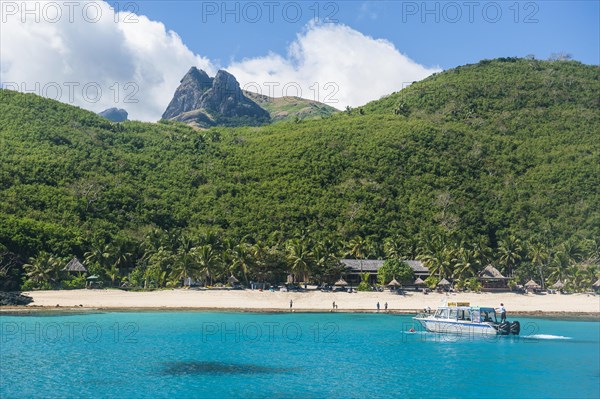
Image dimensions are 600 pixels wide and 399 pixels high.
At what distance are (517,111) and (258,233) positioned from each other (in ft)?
276

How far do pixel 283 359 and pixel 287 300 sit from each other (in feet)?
104

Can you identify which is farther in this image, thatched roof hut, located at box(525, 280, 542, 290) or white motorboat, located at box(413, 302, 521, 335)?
thatched roof hut, located at box(525, 280, 542, 290)

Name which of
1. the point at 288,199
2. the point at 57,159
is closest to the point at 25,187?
the point at 57,159

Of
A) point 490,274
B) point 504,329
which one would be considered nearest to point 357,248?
point 490,274

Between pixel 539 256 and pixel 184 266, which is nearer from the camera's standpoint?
pixel 184 266

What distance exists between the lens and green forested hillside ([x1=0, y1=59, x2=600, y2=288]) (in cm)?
8181

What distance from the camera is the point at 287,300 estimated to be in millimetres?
70000

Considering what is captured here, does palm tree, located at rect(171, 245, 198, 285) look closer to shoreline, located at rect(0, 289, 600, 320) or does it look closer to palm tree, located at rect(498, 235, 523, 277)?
shoreline, located at rect(0, 289, 600, 320)

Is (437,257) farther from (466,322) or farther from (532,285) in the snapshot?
(466,322)

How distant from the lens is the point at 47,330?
48688 mm

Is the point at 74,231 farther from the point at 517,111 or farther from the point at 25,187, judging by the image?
the point at 517,111

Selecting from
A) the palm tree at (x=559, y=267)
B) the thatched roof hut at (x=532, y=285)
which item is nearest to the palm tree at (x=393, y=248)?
the thatched roof hut at (x=532, y=285)

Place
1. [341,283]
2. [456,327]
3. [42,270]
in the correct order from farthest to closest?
[341,283], [42,270], [456,327]

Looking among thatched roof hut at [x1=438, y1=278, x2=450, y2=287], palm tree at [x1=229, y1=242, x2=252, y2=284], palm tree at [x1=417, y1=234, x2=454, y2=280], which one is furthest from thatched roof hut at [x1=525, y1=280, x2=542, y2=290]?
palm tree at [x1=229, y1=242, x2=252, y2=284]
